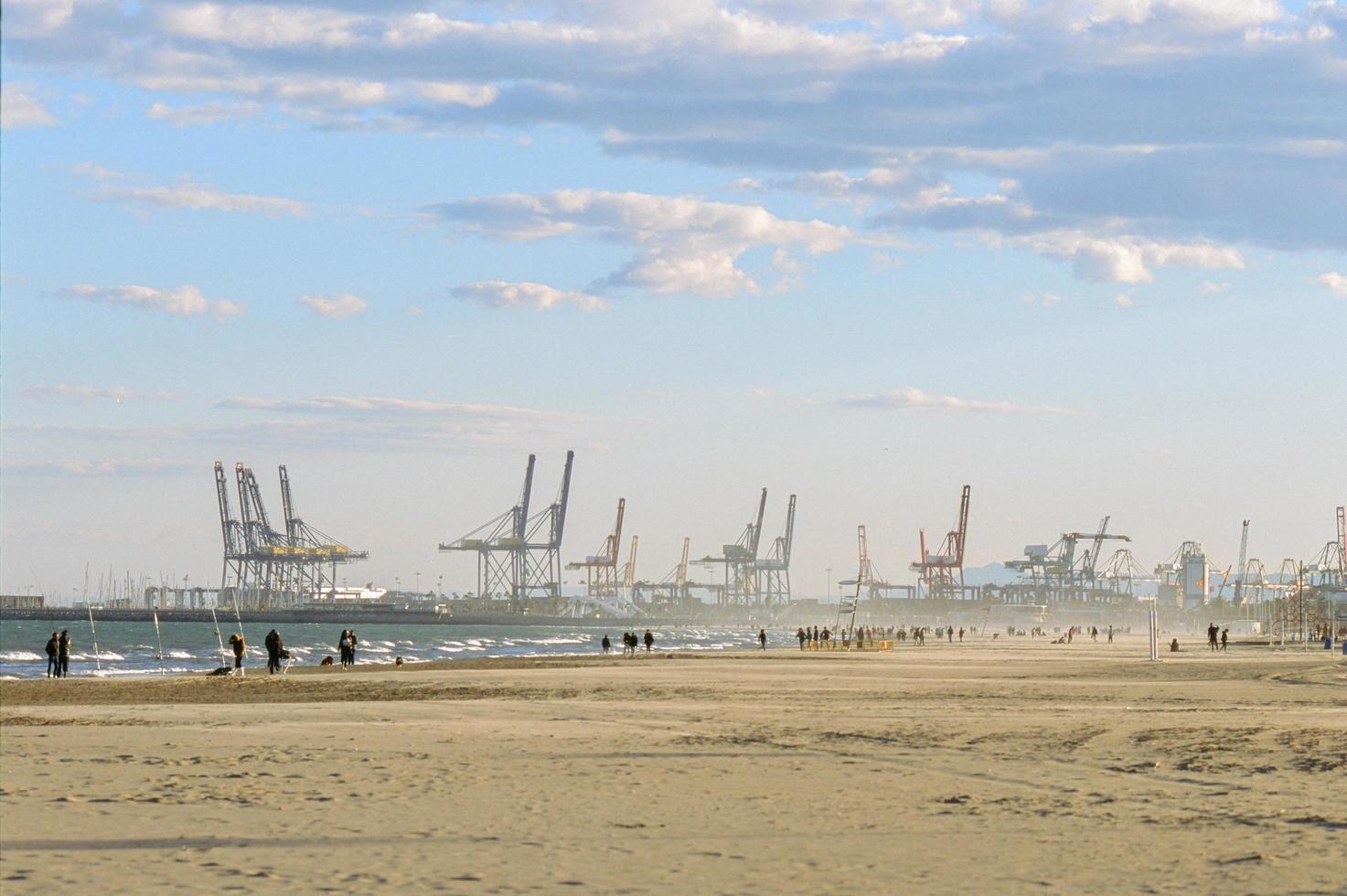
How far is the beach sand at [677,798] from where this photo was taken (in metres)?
9.42

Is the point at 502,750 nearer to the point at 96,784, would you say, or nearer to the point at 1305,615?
the point at 96,784

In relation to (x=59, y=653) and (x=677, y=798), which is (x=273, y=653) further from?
(x=677, y=798)

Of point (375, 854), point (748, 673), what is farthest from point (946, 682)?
point (375, 854)

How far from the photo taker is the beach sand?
942cm

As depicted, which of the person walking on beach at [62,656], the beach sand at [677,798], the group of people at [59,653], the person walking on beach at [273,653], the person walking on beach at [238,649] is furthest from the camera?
the group of people at [59,653]

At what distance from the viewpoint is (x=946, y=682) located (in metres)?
36.0

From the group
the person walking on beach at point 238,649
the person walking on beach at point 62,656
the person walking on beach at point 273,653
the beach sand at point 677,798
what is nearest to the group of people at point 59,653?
the person walking on beach at point 62,656

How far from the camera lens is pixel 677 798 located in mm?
12836

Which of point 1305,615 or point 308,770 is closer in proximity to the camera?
point 308,770

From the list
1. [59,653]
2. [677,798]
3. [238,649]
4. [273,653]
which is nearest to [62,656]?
[59,653]

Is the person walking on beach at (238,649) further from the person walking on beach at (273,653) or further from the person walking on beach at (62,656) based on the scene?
the person walking on beach at (62,656)

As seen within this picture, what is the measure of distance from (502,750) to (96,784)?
4.66 meters

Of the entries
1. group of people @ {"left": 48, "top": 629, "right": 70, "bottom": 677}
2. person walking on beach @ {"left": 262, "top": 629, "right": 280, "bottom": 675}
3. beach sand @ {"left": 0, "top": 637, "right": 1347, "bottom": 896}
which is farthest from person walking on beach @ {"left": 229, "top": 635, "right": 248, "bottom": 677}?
beach sand @ {"left": 0, "top": 637, "right": 1347, "bottom": 896}

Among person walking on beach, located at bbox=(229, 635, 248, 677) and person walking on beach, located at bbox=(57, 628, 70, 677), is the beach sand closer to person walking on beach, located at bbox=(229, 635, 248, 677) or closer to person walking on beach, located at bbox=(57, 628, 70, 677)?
person walking on beach, located at bbox=(229, 635, 248, 677)
